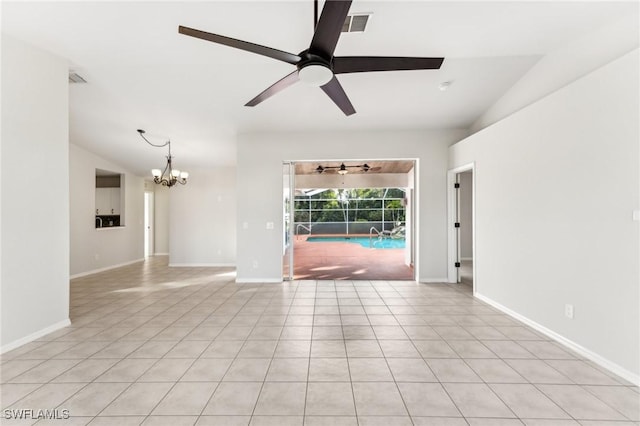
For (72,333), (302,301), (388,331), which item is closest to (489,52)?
(388,331)

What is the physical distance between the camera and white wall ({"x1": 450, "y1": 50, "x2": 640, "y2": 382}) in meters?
2.19

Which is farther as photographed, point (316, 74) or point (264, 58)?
point (264, 58)

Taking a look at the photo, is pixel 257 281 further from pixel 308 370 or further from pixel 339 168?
pixel 339 168

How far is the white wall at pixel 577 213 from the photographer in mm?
2188

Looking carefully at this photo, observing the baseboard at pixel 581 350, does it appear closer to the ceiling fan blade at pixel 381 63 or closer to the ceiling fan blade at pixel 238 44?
the ceiling fan blade at pixel 381 63

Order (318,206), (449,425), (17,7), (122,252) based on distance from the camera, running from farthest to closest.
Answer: (318,206), (122,252), (17,7), (449,425)

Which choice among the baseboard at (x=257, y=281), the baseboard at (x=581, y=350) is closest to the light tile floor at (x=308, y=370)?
the baseboard at (x=581, y=350)

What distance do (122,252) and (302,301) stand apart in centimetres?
543

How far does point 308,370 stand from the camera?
7.41ft

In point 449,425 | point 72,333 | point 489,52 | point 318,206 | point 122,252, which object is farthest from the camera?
point 318,206

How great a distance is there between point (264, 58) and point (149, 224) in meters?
7.32

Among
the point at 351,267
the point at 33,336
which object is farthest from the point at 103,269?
the point at 351,267

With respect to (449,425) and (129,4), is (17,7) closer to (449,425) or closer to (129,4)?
(129,4)

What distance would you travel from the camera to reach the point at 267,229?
5.20m
